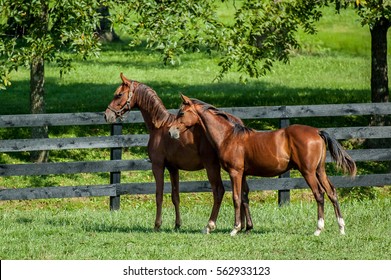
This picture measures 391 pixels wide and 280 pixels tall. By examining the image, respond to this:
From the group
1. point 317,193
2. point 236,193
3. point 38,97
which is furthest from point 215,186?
point 38,97

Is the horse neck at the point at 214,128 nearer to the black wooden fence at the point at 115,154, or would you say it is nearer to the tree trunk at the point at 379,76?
the black wooden fence at the point at 115,154

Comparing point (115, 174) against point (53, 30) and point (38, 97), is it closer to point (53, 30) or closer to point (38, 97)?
point (53, 30)

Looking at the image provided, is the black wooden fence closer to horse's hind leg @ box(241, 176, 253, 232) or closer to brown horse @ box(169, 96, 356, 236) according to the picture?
horse's hind leg @ box(241, 176, 253, 232)

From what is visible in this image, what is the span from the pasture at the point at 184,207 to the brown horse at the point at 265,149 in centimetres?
67

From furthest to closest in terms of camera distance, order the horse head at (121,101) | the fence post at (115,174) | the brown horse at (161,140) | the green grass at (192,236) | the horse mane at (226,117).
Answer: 1. the fence post at (115,174)
2. the horse head at (121,101)
3. the brown horse at (161,140)
4. the horse mane at (226,117)
5. the green grass at (192,236)

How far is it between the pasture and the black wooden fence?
39 centimetres

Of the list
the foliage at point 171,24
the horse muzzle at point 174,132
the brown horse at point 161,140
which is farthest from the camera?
the foliage at point 171,24

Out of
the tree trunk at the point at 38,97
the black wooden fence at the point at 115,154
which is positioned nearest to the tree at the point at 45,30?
the tree trunk at the point at 38,97

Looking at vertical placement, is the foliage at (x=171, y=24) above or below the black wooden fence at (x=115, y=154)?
above

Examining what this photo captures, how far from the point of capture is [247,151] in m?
12.4

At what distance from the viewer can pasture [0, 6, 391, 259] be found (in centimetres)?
1152

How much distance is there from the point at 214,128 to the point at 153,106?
122 cm

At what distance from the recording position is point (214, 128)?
40.9 ft

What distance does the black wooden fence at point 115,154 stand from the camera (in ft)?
52.5
